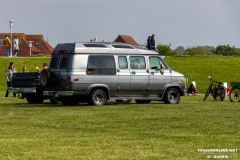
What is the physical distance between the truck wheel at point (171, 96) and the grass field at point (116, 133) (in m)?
3.29

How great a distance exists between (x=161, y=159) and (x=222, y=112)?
38.1 feet

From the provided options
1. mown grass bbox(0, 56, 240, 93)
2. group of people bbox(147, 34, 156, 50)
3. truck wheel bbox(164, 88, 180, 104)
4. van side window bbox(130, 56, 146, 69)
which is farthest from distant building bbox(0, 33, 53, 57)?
van side window bbox(130, 56, 146, 69)

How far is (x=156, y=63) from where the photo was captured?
2853cm

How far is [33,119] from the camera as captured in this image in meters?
20.2

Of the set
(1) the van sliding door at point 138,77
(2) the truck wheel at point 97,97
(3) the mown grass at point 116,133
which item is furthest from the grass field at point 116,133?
(1) the van sliding door at point 138,77

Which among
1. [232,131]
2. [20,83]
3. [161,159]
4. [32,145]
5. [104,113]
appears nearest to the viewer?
[161,159]

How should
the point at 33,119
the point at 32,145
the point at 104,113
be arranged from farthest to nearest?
the point at 104,113
the point at 33,119
the point at 32,145

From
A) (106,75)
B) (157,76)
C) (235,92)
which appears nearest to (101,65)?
(106,75)

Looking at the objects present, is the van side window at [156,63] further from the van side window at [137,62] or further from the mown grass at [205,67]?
the mown grass at [205,67]

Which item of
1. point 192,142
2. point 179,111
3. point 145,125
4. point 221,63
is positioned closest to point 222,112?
point 179,111

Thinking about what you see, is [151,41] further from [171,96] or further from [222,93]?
[171,96]

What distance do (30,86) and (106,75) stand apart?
3547 millimetres

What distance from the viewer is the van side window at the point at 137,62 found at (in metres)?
27.9

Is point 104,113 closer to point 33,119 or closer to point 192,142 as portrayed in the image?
point 33,119
